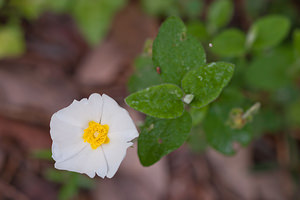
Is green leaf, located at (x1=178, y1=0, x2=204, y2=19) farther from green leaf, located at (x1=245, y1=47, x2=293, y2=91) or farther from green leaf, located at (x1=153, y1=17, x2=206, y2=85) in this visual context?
green leaf, located at (x1=153, y1=17, x2=206, y2=85)

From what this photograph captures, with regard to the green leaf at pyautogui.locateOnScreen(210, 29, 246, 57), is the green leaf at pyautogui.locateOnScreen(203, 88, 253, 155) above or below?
below

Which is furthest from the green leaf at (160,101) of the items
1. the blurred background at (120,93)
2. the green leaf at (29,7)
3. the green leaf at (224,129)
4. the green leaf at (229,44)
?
the green leaf at (29,7)

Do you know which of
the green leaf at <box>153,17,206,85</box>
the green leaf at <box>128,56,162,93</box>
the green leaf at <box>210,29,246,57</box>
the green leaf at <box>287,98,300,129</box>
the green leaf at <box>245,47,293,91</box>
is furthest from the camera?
the green leaf at <box>287,98,300,129</box>

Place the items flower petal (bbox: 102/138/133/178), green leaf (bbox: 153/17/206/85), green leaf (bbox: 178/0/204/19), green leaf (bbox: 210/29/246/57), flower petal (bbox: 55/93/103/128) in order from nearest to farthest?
flower petal (bbox: 102/138/133/178)
flower petal (bbox: 55/93/103/128)
green leaf (bbox: 153/17/206/85)
green leaf (bbox: 210/29/246/57)
green leaf (bbox: 178/0/204/19)

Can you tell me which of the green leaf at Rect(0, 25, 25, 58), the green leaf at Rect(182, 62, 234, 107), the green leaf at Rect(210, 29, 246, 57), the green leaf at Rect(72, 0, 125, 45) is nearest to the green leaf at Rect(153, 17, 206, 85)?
the green leaf at Rect(182, 62, 234, 107)

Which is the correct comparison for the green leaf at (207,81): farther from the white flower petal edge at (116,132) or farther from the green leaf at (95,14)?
Result: the green leaf at (95,14)

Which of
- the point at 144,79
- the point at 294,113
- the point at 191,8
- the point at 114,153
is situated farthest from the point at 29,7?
the point at 294,113

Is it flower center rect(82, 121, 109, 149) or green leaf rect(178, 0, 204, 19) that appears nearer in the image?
flower center rect(82, 121, 109, 149)
